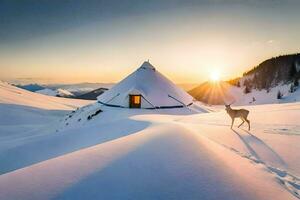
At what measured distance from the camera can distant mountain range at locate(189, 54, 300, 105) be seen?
2468 inches

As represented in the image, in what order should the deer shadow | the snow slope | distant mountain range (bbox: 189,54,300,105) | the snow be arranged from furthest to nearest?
distant mountain range (bbox: 189,54,300,105), the snow slope, the deer shadow, the snow

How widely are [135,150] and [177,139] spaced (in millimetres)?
1503

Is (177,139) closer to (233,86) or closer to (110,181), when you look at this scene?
(110,181)

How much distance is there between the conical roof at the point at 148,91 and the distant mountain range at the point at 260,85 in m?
34.5

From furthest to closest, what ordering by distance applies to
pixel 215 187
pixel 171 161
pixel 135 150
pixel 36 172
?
pixel 135 150
pixel 171 161
pixel 36 172
pixel 215 187

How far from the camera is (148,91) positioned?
27047mm

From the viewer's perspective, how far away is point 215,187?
14.2 ft

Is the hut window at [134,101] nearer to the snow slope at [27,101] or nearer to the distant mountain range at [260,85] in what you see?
the snow slope at [27,101]

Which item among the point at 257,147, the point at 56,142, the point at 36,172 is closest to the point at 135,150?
the point at 36,172

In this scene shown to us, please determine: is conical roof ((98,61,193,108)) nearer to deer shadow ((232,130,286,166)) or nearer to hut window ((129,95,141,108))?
hut window ((129,95,141,108))

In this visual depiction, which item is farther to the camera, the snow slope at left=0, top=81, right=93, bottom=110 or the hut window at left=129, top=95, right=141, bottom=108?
the snow slope at left=0, top=81, right=93, bottom=110

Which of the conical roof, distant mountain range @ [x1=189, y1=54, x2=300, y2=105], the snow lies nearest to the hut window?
the conical roof

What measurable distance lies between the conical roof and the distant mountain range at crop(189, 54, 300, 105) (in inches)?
1357

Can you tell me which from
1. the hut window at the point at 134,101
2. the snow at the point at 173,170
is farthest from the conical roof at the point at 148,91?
the snow at the point at 173,170
